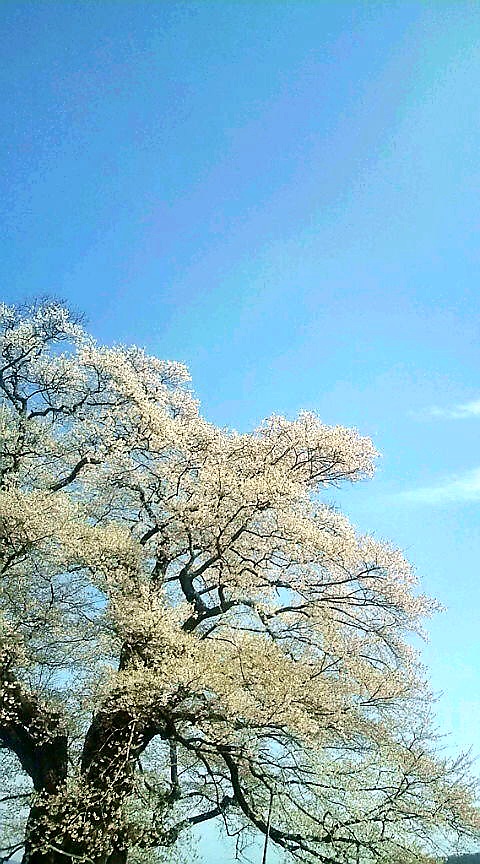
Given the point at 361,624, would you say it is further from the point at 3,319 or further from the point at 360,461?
the point at 3,319

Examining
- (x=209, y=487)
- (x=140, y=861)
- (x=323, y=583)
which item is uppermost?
(x=209, y=487)

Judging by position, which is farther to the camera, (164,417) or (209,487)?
(164,417)

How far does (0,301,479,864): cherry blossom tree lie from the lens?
12.4 meters

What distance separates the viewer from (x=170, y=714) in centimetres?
1252

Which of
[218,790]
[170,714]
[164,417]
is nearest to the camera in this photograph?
[170,714]

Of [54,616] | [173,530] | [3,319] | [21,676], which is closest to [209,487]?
[173,530]

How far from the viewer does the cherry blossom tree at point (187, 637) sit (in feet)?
40.6

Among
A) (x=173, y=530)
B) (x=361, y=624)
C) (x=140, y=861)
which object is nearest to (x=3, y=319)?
(x=173, y=530)

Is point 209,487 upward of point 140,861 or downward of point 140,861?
upward

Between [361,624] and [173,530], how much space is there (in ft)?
12.9

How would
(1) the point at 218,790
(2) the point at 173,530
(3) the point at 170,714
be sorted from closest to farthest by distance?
(3) the point at 170,714, (1) the point at 218,790, (2) the point at 173,530

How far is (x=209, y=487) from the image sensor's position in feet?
45.6

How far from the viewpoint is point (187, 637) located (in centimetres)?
1244

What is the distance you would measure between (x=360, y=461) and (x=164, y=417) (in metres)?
4.21
